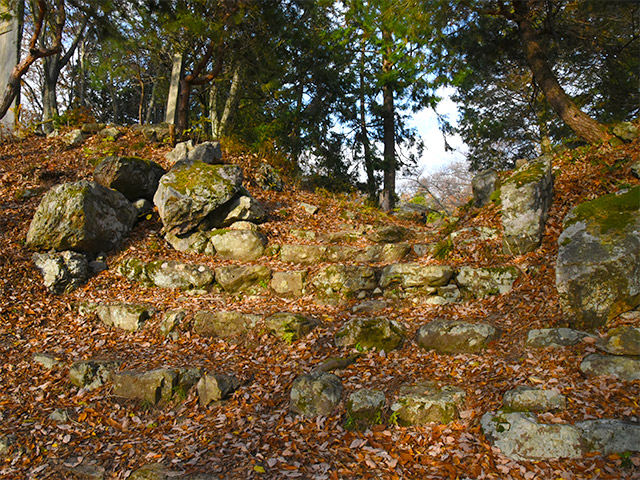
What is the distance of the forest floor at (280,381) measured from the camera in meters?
3.29

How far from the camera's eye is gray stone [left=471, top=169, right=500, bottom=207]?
7.56m

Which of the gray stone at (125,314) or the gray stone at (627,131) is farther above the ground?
the gray stone at (627,131)

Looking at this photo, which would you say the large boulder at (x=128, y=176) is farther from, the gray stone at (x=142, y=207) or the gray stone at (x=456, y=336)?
the gray stone at (x=456, y=336)

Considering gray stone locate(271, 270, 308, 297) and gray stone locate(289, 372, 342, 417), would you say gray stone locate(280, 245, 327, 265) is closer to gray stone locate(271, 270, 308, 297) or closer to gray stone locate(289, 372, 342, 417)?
gray stone locate(271, 270, 308, 297)

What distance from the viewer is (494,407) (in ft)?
11.8

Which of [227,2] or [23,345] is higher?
[227,2]

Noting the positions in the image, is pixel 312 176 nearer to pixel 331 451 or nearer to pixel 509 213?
pixel 509 213

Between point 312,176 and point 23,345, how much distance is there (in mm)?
10503

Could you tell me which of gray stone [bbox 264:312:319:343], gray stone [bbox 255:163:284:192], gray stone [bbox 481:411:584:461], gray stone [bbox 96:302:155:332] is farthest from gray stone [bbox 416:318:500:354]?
gray stone [bbox 255:163:284:192]

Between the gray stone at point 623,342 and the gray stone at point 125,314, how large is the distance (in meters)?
5.61

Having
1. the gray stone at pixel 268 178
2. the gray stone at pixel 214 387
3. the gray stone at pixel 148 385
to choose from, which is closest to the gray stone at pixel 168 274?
the gray stone at pixel 148 385

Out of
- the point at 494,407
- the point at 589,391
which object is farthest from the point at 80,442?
the point at 589,391

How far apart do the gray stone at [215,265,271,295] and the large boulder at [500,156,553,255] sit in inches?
148

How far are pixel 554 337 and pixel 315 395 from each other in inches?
102
